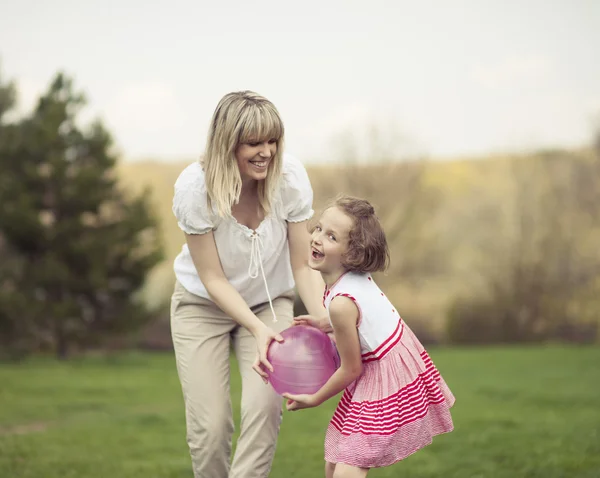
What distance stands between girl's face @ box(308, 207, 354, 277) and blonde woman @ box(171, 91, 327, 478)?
0.44m

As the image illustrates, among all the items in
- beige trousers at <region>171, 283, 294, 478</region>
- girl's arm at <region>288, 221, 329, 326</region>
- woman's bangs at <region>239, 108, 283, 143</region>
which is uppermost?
woman's bangs at <region>239, 108, 283, 143</region>

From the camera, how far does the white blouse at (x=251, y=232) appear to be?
4.14m

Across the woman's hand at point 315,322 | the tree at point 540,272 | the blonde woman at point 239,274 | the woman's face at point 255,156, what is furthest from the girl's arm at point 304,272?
the tree at point 540,272

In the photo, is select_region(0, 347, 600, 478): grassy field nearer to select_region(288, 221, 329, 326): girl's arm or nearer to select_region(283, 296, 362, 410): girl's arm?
select_region(288, 221, 329, 326): girl's arm

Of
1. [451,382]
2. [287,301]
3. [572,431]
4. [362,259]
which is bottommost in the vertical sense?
[451,382]

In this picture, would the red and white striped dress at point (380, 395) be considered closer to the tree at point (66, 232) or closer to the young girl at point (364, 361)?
the young girl at point (364, 361)

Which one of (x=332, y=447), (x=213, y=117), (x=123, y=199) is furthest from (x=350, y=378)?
(x=123, y=199)

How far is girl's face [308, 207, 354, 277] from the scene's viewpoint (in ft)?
11.9

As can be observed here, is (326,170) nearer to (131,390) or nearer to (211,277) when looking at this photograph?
(131,390)

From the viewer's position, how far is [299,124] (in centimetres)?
2019

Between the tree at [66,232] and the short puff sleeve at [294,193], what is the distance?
13.3m

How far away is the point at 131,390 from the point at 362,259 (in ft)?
33.4

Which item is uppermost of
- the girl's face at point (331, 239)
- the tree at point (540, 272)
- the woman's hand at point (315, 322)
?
the girl's face at point (331, 239)

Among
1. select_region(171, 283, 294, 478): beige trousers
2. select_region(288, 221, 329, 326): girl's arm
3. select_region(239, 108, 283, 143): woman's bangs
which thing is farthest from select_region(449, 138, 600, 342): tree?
select_region(239, 108, 283, 143): woman's bangs
